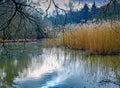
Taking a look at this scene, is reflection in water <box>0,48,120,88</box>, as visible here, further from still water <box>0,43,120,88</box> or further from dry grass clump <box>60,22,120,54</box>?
dry grass clump <box>60,22,120,54</box>

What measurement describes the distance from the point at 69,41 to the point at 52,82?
9.13m

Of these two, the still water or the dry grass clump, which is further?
the dry grass clump

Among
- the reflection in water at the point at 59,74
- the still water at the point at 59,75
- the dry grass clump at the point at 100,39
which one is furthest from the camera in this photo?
the dry grass clump at the point at 100,39

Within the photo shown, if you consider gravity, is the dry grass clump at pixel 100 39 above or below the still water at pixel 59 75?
above

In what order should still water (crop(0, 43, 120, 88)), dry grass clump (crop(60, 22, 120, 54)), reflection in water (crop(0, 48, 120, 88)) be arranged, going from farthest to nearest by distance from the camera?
1. dry grass clump (crop(60, 22, 120, 54))
2. reflection in water (crop(0, 48, 120, 88))
3. still water (crop(0, 43, 120, 88))

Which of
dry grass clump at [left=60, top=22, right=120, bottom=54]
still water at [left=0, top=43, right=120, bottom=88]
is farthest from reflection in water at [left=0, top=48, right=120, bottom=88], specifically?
dry grass clump at [left=60, top=22, right=120, bottom=54]

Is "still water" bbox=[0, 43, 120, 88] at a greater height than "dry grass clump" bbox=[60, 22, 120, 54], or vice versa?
"dry grass clump" bbox=[60, 22, 120, 54]

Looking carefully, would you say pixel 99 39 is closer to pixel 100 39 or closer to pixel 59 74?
pixel 100 39

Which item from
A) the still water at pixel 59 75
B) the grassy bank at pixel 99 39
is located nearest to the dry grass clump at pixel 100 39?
the grassy bank at pixel 99 39

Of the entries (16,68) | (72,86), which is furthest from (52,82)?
(16,68)

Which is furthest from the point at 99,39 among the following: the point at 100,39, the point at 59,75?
the point at 59,75

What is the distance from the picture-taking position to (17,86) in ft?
26.3

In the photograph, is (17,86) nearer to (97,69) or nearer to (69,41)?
(97,69)

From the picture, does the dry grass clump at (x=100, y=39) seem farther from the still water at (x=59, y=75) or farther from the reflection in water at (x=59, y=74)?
the still water at (x=59, y=75)
